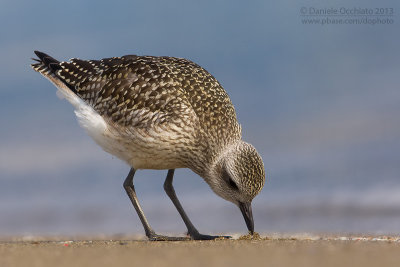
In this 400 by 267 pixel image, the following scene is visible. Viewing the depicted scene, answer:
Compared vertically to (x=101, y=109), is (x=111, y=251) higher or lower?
lower

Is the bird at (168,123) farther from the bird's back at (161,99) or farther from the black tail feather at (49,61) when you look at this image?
the black tail feather at (49,61)

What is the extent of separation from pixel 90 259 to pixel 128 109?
4.06 m

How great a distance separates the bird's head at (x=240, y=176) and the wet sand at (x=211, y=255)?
1217 millimetres

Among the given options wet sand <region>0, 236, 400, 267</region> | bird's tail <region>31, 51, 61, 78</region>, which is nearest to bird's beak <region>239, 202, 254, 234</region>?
wet sand <region>0, 236, 400, 267</region>

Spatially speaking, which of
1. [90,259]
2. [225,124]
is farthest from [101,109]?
[90,259]

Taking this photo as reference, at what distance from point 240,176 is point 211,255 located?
2.78 m

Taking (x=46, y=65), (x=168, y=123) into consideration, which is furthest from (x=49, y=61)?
(x=168, y=123)

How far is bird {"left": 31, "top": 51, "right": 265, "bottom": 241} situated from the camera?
10.6m

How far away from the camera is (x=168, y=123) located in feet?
35.2

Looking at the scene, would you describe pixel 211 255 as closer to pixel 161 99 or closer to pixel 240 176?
pixel 240 176

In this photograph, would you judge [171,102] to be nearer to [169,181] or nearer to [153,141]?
[153,141]

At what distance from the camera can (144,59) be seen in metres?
11.8

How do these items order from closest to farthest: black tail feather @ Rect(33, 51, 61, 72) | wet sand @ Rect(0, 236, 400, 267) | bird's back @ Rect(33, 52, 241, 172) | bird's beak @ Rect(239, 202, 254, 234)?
wet sand @ Rect(0, 236, 400, 267) < bird's beak @ Rect(239, 202, 254, 234) < bird's back @ Rect(33, 52, 241, 172) < black tail feather @ Rect(33, 51, 61, 72)

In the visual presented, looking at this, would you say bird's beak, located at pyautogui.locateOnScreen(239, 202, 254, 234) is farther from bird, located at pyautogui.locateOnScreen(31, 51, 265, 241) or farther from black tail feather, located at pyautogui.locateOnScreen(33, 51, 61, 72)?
black tail feather, located at pyautogui.locateOnScreen(33, 51, 61, 72)
